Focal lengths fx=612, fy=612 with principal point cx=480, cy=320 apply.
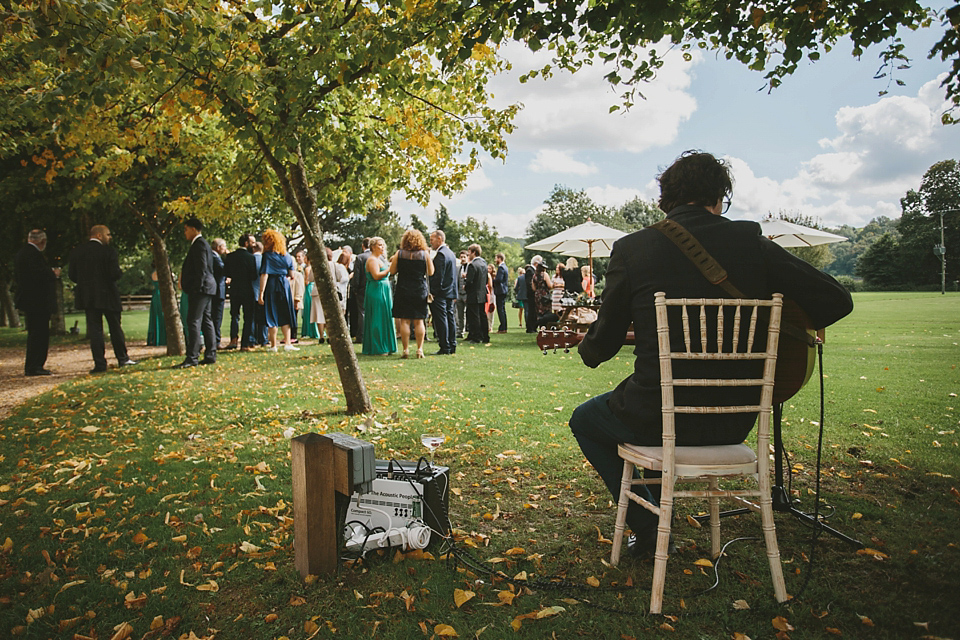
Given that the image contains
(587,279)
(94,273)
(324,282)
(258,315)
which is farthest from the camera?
(587,279)

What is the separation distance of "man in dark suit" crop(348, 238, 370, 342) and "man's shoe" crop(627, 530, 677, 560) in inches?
425

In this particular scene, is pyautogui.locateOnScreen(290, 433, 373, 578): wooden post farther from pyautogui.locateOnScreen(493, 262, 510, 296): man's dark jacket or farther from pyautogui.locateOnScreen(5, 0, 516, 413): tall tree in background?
pyautogui.locateOnScreen(493, 262, 510, 296): man's dark jacket

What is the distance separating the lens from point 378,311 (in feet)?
38.1

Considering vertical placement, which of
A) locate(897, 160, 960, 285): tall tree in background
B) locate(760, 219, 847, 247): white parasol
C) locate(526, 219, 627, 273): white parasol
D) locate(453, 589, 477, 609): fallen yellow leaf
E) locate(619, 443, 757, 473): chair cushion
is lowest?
locate(453, 589, 477, 609): fallen yellow leaf

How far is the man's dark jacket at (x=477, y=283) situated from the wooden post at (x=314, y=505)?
11251mm

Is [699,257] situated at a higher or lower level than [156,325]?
higher

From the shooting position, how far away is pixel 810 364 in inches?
118

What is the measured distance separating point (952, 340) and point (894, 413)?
8514 millimetres

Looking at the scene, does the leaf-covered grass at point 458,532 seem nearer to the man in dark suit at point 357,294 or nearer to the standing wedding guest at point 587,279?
the man in dark suit at point 357,294

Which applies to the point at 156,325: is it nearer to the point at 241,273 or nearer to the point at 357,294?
the point at 241,273

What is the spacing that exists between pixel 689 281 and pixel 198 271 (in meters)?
9.82

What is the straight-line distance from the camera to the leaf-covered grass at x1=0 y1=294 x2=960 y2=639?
2715 mm


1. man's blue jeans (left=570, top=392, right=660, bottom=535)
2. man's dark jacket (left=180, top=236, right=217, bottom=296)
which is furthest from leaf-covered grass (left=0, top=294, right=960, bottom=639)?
man's dark jacket (left=180, top=236, right=217, bottom=296)

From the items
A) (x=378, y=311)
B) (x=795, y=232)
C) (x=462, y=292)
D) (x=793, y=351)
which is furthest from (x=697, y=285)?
(x=462, y=292)
